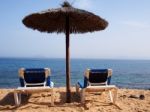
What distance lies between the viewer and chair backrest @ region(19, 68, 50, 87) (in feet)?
23.7

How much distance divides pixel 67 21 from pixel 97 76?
1635mm

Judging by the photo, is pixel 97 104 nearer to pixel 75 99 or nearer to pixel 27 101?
pixel 75 99

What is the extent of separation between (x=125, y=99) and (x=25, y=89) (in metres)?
2.83

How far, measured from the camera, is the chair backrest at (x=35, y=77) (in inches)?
284

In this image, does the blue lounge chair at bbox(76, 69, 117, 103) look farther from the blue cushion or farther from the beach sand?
the beach sand

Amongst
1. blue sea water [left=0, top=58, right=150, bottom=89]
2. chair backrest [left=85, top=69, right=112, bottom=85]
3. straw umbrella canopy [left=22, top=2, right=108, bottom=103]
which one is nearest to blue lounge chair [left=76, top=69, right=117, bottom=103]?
chair backrest [left=85, top=69, right=112, bottom=85]

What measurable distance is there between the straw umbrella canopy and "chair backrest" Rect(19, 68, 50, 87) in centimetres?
58

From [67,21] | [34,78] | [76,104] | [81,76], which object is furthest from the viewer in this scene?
[81,76]

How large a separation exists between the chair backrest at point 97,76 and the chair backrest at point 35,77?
41.3 inches

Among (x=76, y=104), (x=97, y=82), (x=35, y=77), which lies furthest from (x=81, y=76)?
(x=76, y=104)

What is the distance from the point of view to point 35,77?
7.29 m

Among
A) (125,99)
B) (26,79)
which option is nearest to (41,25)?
(26,79)

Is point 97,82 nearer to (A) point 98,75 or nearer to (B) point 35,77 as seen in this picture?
(A) point 98,75

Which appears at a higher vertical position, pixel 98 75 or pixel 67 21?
pixel 67 21
